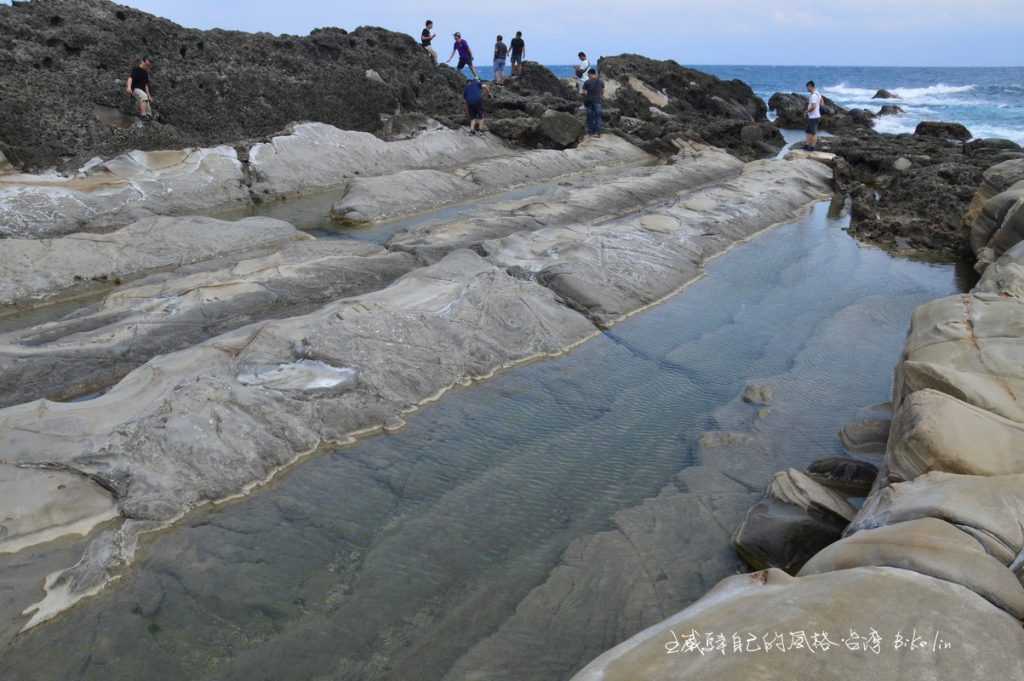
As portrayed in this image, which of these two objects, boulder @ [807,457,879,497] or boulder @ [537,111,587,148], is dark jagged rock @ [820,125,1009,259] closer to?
boulder @ [537,111,587,148]

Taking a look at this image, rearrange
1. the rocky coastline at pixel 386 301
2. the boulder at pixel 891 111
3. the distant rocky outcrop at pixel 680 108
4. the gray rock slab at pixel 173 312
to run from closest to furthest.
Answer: the rocky coastline at pixel 386 301
the gray rock slab at pixel 173 312
the distant rocky outcrop at pixel 680 108
the boulder at pixel 891 111

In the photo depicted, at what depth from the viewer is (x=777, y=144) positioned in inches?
893

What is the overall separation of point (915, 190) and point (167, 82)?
15364mm

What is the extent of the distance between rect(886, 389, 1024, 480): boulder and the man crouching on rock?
1516 cm

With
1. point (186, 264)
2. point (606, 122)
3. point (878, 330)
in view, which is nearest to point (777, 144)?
point (606, 122)

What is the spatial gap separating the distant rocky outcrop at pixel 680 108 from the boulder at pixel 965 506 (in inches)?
647

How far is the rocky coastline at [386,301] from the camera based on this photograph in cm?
341

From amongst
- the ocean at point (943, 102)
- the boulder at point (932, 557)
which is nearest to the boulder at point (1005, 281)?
the boulder at point (932, 557)

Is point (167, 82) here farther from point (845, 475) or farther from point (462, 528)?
point (845, 475)

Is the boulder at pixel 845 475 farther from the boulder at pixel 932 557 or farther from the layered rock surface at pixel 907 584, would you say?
the boulder at pixel 932 557

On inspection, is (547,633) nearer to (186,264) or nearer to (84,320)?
(84,320)

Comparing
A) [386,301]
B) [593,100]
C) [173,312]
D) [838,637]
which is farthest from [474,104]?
[838,637]

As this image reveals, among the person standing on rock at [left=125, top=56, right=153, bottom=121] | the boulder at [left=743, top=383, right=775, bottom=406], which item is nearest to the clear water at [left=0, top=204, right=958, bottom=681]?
the boulder at [left=743, top=383, right=775, bottom=406]

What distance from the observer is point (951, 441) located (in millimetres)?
4043
